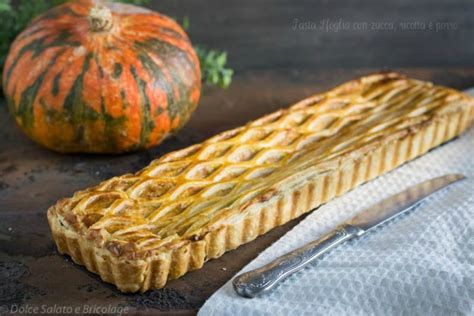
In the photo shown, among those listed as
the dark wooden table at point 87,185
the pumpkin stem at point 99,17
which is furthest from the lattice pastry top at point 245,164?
the pumpkin stem at point 99,17

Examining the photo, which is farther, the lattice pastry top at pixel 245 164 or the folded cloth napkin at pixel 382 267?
the lattice pastry top at pixel 245 164

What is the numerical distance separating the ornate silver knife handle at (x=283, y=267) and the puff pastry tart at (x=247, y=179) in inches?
5.0

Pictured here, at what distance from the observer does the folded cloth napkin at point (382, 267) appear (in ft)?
4.68

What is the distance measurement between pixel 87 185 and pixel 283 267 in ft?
2.11

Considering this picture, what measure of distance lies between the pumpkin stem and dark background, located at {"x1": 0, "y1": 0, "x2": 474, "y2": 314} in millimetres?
352

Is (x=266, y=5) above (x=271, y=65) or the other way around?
above

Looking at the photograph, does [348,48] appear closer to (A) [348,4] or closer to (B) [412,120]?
(A) [348,4]

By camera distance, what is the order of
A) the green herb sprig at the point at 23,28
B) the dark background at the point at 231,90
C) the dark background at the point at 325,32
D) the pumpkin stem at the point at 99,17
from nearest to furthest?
the dark background at the point at 231,90 → the pumpkin stem at the point at 99,17 → the green herb sprig at the point at 23,28 → the dark background at the point at 325,32

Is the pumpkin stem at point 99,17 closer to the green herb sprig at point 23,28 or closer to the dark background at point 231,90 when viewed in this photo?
the dark background at point 231,90

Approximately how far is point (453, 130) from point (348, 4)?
3.59 feet

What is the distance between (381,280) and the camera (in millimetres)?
1473

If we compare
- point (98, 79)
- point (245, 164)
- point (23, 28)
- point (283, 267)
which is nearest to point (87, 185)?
point (98, 79)

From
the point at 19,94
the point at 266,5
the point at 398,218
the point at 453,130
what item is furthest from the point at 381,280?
the point at 266,5

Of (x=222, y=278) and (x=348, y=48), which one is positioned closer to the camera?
A: (x=222, y=278)
